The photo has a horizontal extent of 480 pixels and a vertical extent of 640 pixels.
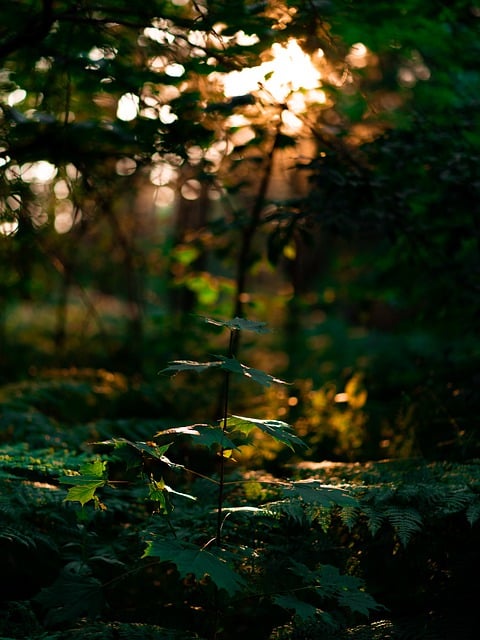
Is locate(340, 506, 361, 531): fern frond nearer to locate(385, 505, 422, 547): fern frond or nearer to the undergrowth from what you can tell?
the undergrowth

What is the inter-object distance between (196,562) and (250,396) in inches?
145

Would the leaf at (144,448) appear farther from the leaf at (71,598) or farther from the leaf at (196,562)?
the leaf at (71,598)

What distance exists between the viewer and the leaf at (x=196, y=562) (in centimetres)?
171

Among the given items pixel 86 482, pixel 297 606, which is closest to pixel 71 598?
pixel 86 482

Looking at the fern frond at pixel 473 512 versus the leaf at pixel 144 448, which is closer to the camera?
the leaf at pixel 144 448

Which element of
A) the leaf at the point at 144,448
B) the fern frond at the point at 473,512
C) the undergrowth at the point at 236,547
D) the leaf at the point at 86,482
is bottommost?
the undergrowth at the point at 236,547

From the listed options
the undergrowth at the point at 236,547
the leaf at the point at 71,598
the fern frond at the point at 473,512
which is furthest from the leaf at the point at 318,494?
the leaf at the point at 71,598

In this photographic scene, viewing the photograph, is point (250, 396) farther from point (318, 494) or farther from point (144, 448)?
point (144, 448)

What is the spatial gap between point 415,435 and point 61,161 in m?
2.48

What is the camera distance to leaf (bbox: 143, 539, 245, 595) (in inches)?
67.3

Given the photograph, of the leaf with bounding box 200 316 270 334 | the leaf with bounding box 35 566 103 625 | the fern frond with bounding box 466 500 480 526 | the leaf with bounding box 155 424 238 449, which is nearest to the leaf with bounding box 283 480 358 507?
the leaf with bounding box 155 424 238 449

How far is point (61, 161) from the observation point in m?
3.27

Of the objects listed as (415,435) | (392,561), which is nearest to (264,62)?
(415,435)

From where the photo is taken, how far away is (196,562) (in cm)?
A: 178
